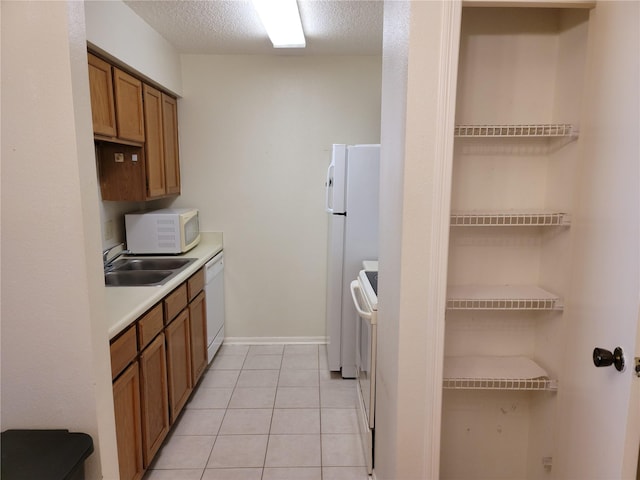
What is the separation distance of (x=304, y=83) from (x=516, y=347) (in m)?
2.70

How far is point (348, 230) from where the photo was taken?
2.97 metres

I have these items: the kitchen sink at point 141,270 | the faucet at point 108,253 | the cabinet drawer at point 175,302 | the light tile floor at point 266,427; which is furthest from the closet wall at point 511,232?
the faucet at point 108,253

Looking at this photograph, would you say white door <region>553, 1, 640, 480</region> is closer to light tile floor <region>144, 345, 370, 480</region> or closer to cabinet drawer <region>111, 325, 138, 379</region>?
light tile floor <region>144, 345, 370, 480</region>

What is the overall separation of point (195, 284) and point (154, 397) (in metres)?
0.87

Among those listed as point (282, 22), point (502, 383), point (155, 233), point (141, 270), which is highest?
point (282, 22)

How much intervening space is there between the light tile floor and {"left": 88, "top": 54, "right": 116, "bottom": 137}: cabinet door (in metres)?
1.80

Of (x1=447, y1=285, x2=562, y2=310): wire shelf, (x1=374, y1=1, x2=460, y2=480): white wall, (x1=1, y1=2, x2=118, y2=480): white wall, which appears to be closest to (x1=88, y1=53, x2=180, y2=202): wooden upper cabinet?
(x1=1, y1=2, x2=118, y2=480): white wall

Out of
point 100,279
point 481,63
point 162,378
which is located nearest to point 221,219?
point 162,378

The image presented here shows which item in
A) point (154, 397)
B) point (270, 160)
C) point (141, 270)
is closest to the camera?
point (154, 397)

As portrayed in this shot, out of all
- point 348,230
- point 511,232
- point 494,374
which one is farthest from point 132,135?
point 494,374

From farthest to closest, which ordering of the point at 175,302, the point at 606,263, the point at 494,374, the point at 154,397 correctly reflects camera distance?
the point at 175,302 → the point at 154,397 → the point at 494,374 → the point at 606,263

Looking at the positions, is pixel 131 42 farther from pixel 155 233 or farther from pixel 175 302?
pixel 175 302

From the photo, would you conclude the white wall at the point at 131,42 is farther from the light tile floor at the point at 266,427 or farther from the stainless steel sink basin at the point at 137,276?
the light tile floor at the point at 266,427

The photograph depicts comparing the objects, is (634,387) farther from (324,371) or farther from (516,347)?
(324,371)
